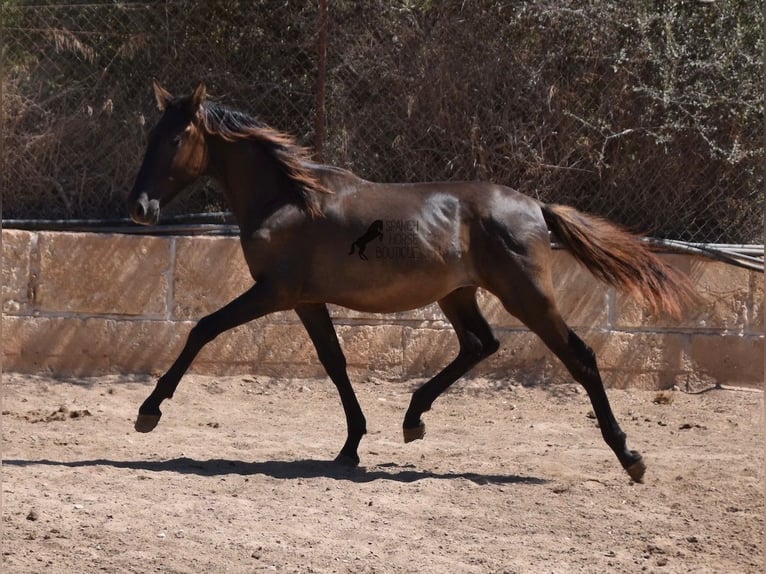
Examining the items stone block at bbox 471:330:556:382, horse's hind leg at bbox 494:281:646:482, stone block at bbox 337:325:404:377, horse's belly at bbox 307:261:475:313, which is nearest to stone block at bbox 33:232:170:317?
stone block at bbox 337:325:404:377

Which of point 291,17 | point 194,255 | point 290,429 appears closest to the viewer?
point 290,429

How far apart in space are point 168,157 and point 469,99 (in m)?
3.29

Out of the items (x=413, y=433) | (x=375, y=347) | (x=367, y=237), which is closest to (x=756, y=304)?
(x=375, y=347)

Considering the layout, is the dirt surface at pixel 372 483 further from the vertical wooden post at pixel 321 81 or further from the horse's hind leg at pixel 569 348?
the vertical wooden post at pixel 321 81

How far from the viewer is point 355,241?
5703 mm

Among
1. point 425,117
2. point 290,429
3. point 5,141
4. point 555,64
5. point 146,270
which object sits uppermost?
point 555,64

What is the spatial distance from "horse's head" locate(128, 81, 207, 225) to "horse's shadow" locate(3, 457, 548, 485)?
1289 mm

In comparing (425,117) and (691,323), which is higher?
(425,117)

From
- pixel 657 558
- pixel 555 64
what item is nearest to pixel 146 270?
pixel 555 64

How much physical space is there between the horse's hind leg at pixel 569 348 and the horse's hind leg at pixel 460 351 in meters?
0.45

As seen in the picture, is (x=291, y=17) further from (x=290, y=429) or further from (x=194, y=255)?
(x=290, y=429)

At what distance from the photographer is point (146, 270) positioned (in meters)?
7.98

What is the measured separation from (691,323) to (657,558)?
391cm

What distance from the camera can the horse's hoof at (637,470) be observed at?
5.52m
